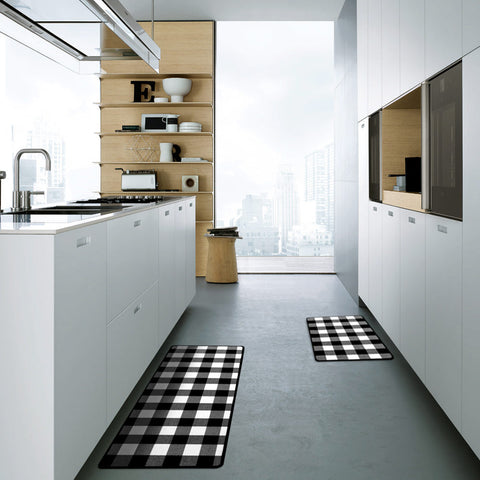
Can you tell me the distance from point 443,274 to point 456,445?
674 mm

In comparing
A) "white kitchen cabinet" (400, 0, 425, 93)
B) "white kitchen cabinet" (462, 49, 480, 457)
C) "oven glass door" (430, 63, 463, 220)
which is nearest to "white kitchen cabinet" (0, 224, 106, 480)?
"white kitchen cabinet" (462, 49, 480, 457)

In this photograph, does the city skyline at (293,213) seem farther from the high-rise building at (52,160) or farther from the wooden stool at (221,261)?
the high-rise building at (52,160)

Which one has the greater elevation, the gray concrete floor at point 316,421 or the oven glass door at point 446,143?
the oven glass door at point 446,143

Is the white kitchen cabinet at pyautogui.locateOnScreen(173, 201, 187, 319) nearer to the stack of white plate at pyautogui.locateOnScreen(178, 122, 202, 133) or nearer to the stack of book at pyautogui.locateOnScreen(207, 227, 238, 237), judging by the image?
the stack of book at pyautogui.locateOnScreen(207, 227, 238, 237)

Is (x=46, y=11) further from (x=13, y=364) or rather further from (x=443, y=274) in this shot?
(x=443, y=274)

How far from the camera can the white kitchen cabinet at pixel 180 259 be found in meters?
3.81

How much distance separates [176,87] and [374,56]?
117 inches

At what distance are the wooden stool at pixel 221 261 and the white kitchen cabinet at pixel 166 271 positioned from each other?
2.24 meters

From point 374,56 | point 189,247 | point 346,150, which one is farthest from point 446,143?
point 346,150

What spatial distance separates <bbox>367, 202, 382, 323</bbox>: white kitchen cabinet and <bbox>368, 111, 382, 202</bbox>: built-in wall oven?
0.09 m

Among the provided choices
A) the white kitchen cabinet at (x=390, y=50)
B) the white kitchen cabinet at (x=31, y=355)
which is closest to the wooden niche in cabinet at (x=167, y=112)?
the white kitchen cabinet at (x=390, y=50)

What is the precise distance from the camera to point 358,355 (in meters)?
3.41

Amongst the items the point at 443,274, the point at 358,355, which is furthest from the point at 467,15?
the point at 358,355

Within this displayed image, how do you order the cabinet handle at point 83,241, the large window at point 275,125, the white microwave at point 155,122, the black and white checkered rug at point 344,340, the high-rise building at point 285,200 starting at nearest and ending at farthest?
the cabinet handle at point 83,241
the black and white checkered rug at point 344,340
the white microwave at point 155,122
the large window at point 275,125
the high-rise building at point 285,200
